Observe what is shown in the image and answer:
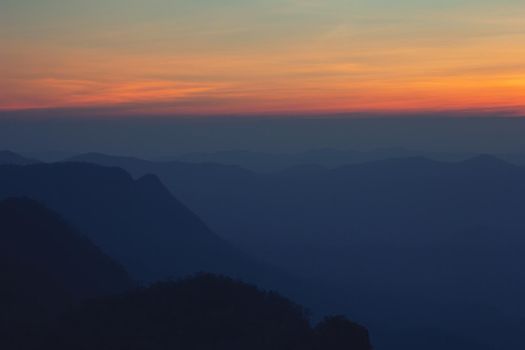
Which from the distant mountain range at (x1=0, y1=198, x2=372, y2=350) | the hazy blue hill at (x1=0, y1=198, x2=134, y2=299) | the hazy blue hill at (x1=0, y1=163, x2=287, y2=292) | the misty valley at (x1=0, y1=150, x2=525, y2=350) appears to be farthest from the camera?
the hazy blue hill at (x1=0, y1=163, x2=287, y2=292)

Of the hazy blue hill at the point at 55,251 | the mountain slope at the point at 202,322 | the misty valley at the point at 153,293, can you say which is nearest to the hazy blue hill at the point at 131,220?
the misty valley at the point at 153,293

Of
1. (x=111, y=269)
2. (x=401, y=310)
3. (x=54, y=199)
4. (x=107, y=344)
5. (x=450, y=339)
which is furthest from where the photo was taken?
(x=401, y=310)

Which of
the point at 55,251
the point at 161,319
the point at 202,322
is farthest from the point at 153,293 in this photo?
the point at 55,251

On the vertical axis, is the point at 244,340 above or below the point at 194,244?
above

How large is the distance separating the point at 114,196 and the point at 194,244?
26.9 meters

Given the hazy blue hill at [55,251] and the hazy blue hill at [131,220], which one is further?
the hazy blue hill at [131,220]

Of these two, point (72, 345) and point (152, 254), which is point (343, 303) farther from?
point (72, 345)

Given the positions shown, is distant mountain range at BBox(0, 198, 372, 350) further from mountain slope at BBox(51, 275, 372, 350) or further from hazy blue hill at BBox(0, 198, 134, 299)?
hazy blue hill at BBox(0, 198, 134, 299)

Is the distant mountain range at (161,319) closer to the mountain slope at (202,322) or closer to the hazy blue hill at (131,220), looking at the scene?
the mountain slope at (202,322)

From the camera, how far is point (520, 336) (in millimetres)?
168750

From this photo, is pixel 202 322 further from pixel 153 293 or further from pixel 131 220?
pixel 131 220

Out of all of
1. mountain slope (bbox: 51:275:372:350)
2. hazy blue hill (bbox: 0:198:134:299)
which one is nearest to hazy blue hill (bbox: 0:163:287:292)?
hazy blue hill (bbox: 0:198:134:299)

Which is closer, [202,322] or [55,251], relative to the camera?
[202,322]

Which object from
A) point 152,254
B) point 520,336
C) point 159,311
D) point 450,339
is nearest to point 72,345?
→ point 159,311
